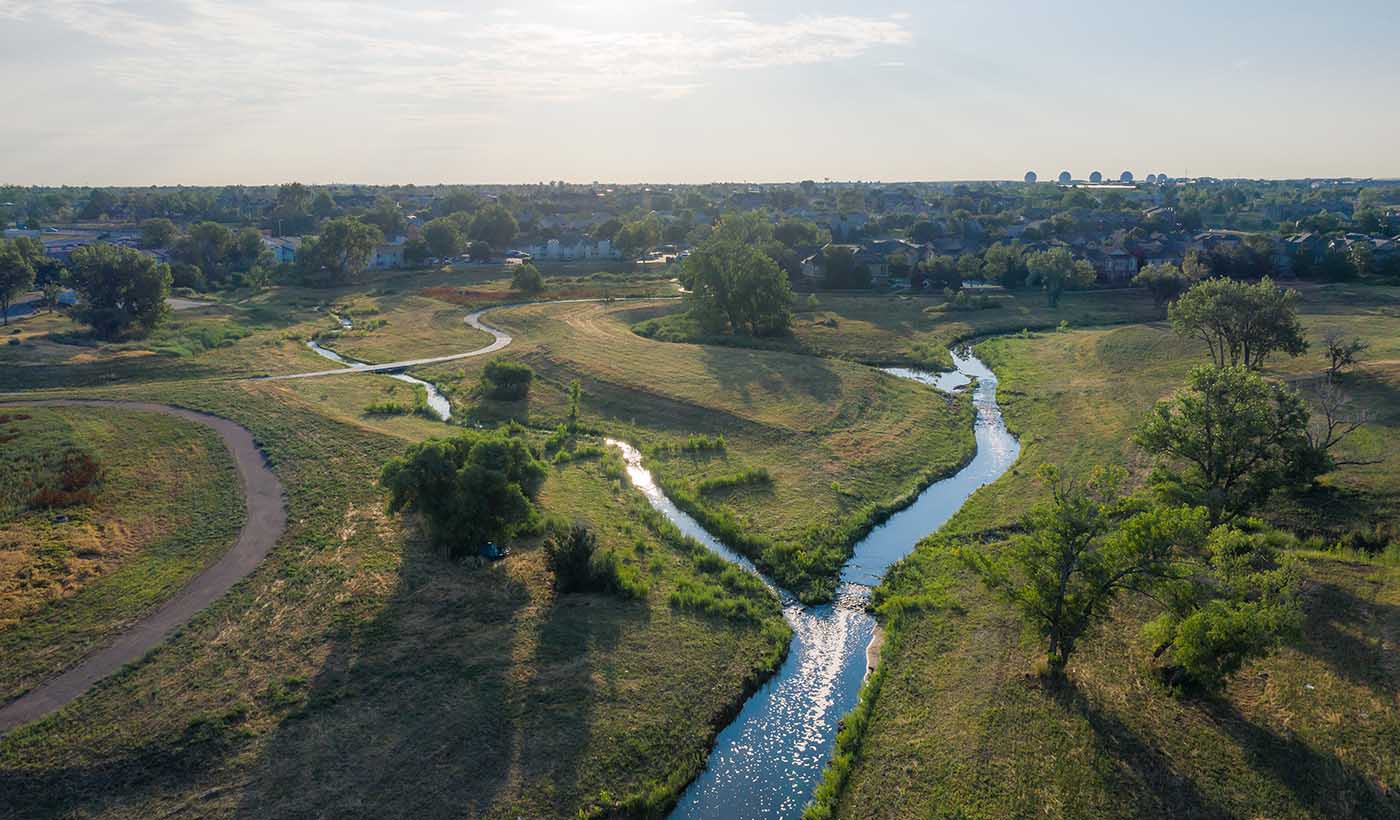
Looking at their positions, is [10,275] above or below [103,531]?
above

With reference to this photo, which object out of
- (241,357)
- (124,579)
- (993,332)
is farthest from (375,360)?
(993,332)

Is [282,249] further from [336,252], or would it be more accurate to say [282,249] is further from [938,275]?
[938,275]

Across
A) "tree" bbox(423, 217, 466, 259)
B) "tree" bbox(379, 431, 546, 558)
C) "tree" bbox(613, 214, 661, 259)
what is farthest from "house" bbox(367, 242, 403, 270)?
"tree" bbox(379, 431, 546, 558)

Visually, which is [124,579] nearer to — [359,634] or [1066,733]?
[359,634]

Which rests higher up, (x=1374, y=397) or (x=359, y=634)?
(x=1374, y=397)

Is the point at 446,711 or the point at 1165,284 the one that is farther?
the point at 1165,284

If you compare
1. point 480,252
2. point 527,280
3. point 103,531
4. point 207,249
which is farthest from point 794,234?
point 103,531
